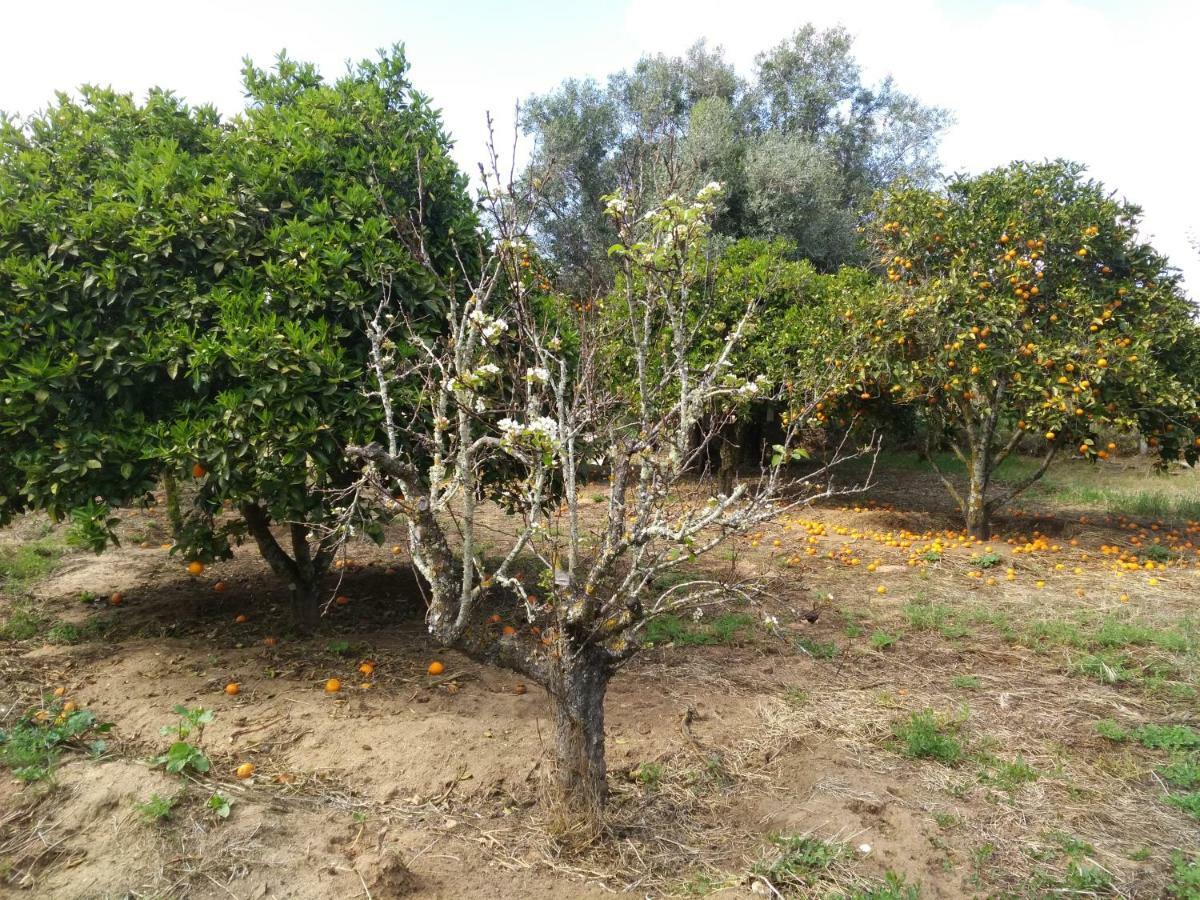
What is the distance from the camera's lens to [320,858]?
2.90m

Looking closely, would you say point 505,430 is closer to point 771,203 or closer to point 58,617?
point 58,617

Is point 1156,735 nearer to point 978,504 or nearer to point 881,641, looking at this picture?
point 881,641

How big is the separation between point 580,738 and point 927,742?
1.82 metres

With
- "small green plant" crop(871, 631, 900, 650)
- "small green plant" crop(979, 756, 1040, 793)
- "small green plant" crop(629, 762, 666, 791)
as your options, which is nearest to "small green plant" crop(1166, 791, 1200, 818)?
"small green plant" crop(979, 756, 1040, 793)

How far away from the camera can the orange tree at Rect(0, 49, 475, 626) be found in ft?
13.6

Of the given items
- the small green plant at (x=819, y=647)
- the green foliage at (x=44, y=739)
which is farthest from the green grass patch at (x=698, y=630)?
the green foliage at (x=44, y=739)

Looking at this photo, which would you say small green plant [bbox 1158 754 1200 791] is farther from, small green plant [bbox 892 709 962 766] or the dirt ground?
small green plant [bbox 892 709 962 766]

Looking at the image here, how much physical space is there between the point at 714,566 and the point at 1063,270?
14.9 ft

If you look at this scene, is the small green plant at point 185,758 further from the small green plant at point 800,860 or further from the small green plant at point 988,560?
the small green plant at point 988,560

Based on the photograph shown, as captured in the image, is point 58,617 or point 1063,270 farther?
point 1063,270

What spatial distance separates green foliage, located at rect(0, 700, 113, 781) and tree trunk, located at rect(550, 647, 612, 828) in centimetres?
210

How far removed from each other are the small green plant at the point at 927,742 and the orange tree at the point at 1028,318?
3.90 meters

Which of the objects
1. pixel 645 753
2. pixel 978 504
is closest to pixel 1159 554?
pixel 978 504

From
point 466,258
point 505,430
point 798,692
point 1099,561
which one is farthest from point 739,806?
point 1099,561
